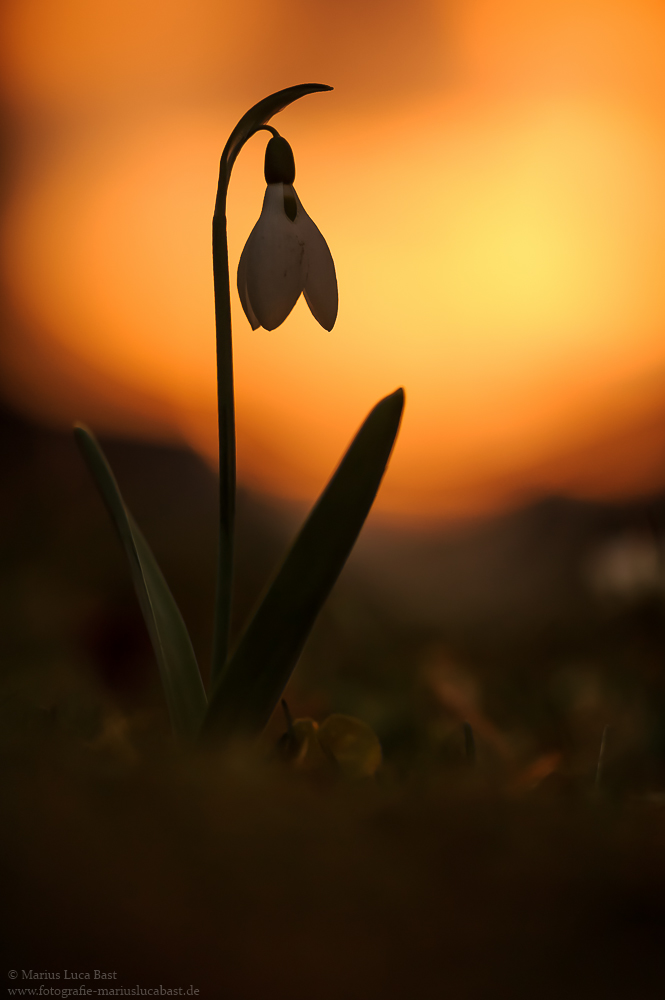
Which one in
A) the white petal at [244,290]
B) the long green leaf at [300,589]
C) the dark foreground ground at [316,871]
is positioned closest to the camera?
the dark foreground ground at [316,871]

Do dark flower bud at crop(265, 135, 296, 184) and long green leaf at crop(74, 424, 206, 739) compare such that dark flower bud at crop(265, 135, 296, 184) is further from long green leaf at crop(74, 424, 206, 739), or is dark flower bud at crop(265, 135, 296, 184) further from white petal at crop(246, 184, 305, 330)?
long green leaf at crop(74, 424, 206, 739)

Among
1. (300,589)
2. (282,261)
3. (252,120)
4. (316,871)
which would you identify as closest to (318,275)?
(282,261)

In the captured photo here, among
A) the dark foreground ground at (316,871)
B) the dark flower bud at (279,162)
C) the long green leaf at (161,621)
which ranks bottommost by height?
the long green leaf at (161,621)

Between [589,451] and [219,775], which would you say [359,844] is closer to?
[219,775]

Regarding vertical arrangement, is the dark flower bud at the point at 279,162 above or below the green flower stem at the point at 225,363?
above

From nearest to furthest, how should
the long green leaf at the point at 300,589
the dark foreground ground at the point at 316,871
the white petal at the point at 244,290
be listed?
the dark foreground ground at the point at 316,871
the long green leaf at the point at 300,589
the white petal at the point at 244,290

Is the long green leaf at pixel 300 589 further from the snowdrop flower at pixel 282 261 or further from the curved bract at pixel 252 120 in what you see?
the curved bract at pixel 252 120

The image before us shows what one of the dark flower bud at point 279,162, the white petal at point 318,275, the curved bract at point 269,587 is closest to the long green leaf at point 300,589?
the curved bract at point 269,587

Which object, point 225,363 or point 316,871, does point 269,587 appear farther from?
point 316,871

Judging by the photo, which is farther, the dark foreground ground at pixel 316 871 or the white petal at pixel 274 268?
the white petal at pixel 274 268
